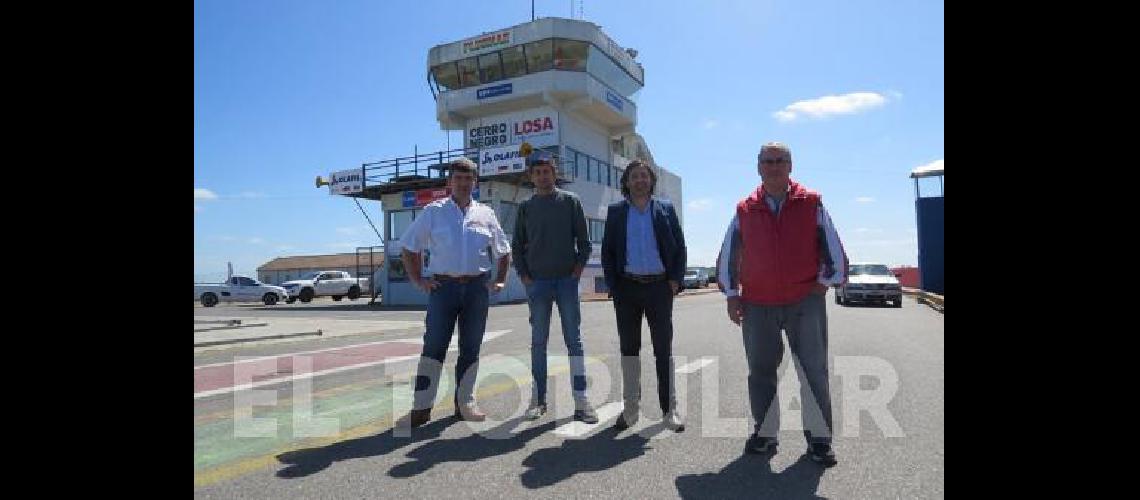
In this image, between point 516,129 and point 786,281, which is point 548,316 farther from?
point 516,129

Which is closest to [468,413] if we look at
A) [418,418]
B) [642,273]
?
[418,418]

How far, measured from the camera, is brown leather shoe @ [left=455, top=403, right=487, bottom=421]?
432 centimetres

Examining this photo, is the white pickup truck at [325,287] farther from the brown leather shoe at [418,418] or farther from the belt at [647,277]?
the belt at [647,277]

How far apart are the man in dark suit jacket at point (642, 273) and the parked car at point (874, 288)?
15706 mm

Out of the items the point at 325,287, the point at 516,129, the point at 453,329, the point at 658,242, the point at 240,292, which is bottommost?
the point at 240,292

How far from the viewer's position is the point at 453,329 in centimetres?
436

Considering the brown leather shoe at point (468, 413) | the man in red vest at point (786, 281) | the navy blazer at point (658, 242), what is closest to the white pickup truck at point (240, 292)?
the brown leather shoe at point (468, 413)

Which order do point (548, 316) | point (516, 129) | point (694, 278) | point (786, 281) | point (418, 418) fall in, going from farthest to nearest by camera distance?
point (694, 278)
point (516, 129)
point (548, 316)
point (418, 418)
point (786, 281)

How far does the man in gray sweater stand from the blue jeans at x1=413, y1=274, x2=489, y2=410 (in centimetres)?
39

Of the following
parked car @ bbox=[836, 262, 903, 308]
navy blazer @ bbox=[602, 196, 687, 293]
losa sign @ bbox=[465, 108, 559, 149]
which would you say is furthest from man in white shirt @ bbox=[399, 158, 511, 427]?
losa sign @ bbox=[465, 108, 559, 149]

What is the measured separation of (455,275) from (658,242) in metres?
1.43
